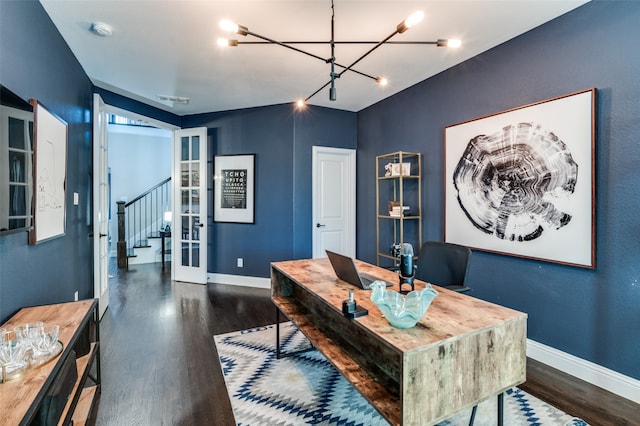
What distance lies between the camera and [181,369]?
2330mm

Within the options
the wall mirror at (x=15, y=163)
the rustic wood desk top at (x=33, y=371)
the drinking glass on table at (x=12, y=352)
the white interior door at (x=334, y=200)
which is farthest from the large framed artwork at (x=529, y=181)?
the wall mirror at (x=15, y=163)

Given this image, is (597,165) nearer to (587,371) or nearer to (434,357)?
(587,371)

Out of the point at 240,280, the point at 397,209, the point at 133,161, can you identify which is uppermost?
the point at 133,161

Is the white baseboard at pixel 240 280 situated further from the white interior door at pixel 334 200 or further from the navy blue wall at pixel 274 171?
the white interior door at pixel 334 200

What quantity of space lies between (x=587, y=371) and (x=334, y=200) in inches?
127

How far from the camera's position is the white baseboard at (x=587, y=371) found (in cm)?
195

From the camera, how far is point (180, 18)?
7.36 feet

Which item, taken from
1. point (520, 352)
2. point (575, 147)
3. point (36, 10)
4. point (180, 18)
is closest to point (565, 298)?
point (575, 147)

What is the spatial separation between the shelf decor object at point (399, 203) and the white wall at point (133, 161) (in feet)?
18.1

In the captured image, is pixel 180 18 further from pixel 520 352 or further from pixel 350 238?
pixel 350 238

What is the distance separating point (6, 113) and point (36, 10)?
3.59 feet

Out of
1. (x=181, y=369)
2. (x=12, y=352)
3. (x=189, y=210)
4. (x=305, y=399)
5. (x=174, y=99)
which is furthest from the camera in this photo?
(x=189, y=210)

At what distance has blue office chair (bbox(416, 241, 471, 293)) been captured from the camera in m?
2.24

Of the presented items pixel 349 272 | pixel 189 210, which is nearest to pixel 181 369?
pixel 349 272
